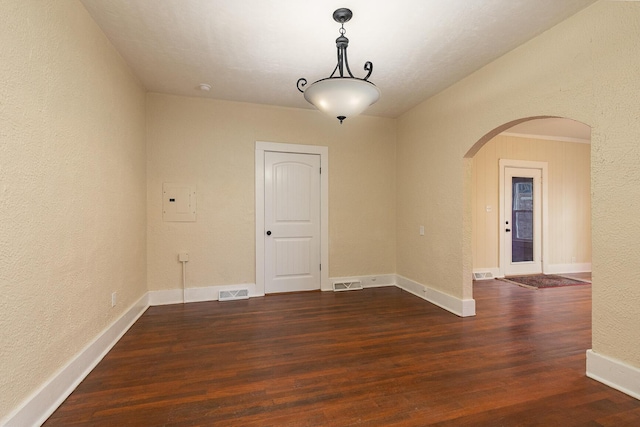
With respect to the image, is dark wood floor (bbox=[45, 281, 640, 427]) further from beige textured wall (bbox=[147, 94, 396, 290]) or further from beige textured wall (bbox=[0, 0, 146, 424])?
beige textured wall (bbox=[147, 94, 396, 290])

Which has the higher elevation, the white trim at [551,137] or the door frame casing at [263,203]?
the white trim at [551,137]

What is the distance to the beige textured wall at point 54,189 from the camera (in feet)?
5.14

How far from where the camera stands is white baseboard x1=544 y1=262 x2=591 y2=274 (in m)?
6.04

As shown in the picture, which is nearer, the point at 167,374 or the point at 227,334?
the point at 167,374

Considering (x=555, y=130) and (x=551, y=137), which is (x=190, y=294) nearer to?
(x=555, y=130)

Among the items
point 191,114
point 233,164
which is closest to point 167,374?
point 233,164

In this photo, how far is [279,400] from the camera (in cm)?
197

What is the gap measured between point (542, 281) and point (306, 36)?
557 centimetres

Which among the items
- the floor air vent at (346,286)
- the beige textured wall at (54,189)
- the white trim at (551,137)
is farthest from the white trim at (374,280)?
the white trim at (551,137)

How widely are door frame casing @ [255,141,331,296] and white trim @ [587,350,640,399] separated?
3.13 metres

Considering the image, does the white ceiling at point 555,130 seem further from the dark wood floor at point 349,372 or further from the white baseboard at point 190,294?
the white baseboard at point 190,294

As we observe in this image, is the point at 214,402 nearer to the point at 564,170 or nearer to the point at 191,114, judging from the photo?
the point at 191,114

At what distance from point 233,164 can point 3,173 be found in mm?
2881

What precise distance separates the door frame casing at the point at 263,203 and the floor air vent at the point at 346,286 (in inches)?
4.4
